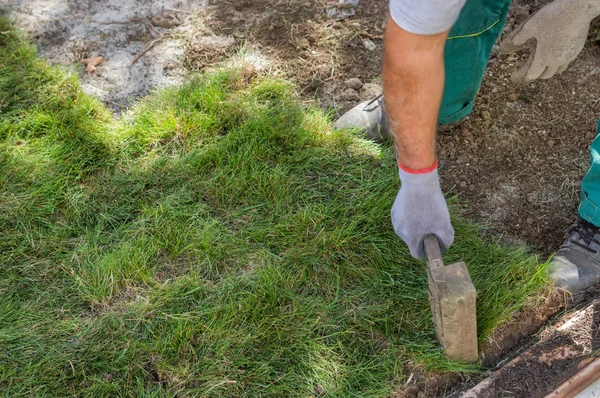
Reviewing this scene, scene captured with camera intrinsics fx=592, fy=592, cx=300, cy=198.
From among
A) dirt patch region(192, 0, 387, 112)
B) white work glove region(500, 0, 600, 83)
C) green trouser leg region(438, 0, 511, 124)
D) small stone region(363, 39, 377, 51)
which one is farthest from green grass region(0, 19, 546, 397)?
white work glove region(500, 0, 600, 83)

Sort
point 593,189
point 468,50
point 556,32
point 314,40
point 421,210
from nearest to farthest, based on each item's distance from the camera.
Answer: point 421,210 < point 593,189 < point 468,50 < point 556,32 < point 314,40

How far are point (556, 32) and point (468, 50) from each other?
0.48 meters

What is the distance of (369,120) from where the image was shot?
9.61 ft

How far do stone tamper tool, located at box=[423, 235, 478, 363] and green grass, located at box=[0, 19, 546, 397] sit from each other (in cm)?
10

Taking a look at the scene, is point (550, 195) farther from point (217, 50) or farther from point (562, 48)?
point (217, 50)

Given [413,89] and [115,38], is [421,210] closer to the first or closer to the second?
[413,89]

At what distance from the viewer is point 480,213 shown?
271 centimetres

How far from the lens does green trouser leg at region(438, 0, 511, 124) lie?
2.52 metres

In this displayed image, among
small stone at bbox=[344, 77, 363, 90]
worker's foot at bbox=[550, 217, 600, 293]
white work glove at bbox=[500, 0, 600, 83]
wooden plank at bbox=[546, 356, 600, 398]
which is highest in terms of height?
white work glove at bbox=[500, 0, 600, 83]

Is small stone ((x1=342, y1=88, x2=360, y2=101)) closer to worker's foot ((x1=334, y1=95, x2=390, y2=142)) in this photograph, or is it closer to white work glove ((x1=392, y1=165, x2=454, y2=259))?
worker's foot ((x1=334, y1=95, x2=390, y2=142))

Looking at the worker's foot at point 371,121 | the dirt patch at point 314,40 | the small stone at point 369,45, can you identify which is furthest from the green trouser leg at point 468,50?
the small stone at point 369,45

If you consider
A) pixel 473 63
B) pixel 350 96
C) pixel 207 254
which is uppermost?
pixel 473 63

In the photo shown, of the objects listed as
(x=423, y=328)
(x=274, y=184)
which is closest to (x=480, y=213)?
(x=423, y=328)

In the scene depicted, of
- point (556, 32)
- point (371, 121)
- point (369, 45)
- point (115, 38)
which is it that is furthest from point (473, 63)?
point (115, 38)
